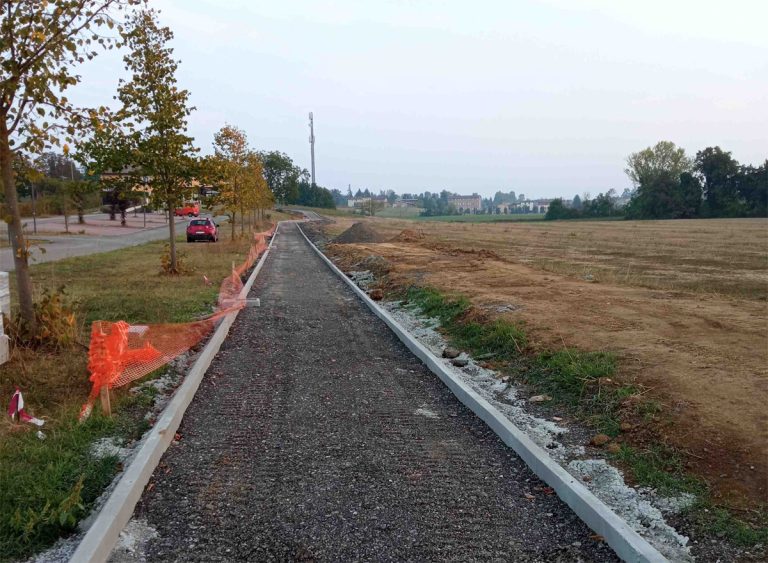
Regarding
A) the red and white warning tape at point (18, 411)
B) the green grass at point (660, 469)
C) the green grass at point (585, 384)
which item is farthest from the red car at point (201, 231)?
the green grass at point (660, 469)

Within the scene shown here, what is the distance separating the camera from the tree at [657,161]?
111875 mm

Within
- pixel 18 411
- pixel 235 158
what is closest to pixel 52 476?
pixel 18 411

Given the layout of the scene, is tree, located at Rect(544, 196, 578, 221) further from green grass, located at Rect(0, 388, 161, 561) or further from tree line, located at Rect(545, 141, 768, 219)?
green grass, located at Rect(0, 388, 161, 561)

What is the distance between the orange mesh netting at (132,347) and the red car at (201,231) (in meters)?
25.6

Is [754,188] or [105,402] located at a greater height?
[754,188]

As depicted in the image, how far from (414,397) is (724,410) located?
2935 millimetres

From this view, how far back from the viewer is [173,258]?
55.7 feet

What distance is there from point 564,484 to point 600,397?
198cm

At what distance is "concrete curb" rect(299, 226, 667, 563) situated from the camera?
11.6 feet

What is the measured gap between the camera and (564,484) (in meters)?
4.30

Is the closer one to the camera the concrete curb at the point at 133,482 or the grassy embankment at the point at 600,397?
the concrete curb at the point at 133,482

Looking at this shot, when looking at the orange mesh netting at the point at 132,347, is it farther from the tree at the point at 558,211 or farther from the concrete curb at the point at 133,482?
the tree at the point at 558,211

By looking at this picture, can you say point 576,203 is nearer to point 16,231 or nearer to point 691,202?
point 691,202

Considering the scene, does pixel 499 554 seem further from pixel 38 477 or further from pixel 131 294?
pixel 131 294
